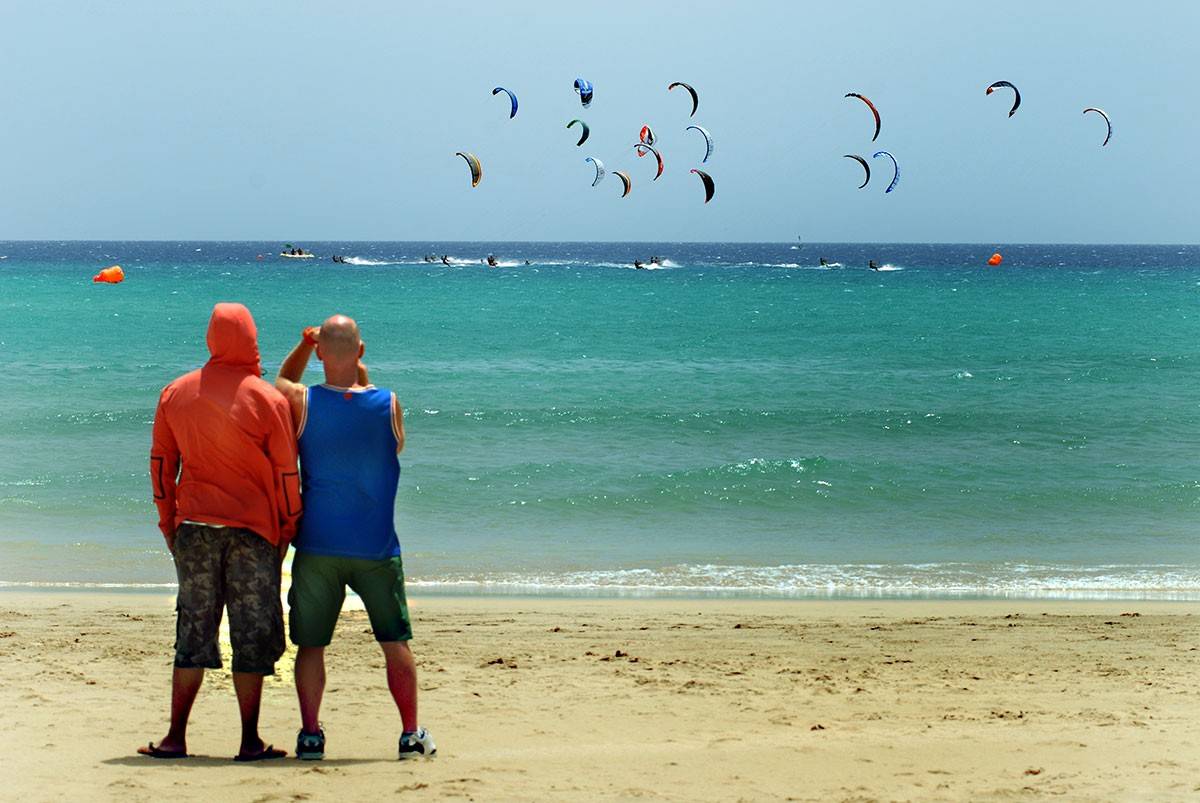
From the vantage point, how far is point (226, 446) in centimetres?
425

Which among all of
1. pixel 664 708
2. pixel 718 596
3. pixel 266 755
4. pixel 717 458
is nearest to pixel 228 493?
pixel 266 755

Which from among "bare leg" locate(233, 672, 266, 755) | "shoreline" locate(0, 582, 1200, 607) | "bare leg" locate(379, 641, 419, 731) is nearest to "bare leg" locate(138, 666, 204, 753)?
"bare leg" locate(233, 672, 266, 755)

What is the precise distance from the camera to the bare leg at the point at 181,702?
14.5ft

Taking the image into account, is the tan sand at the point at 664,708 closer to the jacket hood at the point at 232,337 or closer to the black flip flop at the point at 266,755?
the black flip flop at the point at 266,755

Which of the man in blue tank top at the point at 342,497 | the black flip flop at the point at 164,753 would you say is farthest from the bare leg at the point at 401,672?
the black flip flop at the point at 164,753

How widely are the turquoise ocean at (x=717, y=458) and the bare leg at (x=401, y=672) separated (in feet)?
14.9

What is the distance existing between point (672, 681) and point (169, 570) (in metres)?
5.01

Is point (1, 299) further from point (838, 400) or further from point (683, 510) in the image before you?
point (683, 510)

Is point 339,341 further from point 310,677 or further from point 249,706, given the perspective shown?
point 249,706

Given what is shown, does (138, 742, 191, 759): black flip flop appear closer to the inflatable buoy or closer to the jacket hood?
the jacket hood

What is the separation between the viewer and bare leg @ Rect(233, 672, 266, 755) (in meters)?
4.41

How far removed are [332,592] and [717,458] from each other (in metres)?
11.5

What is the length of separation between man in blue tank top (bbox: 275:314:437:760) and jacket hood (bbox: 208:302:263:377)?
0.53 feet

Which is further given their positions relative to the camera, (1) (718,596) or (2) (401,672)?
(1) (718,596)
